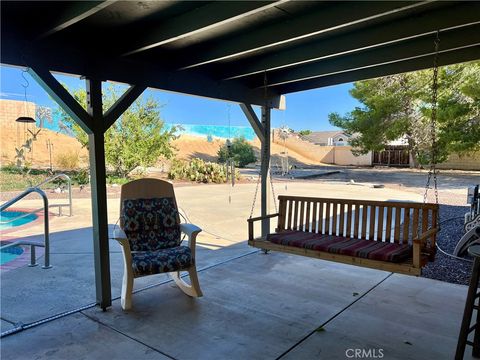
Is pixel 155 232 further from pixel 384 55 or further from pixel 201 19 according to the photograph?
pixel 384 55

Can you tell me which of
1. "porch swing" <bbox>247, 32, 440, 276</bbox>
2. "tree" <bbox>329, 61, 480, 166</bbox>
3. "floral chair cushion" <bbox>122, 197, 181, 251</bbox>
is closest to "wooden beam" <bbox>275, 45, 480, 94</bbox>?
"porch swing" <bbox>247, 32, 440, 276</bbox>

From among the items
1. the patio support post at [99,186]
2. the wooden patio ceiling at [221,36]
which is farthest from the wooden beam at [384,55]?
the patio support post at [99,186]

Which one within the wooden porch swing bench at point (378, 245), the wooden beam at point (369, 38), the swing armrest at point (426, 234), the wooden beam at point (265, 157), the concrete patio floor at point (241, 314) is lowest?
the concrete patio floor at point (241, 314)

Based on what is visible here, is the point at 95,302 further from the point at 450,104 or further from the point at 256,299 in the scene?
the point at 450,104

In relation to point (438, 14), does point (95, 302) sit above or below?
below

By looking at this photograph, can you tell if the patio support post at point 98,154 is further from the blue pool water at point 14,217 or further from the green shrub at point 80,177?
the green shrub at point 80,177

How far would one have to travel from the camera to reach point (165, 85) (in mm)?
3564

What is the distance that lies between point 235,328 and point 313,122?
852 inches

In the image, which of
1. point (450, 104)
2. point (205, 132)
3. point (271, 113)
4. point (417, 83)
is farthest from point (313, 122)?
point (271, 113)

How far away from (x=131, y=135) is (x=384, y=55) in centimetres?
1005

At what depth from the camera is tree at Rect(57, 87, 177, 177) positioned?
38.2 ft

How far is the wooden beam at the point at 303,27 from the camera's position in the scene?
231cm

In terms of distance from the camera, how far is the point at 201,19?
8.05ft

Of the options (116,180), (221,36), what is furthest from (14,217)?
(221,36)
